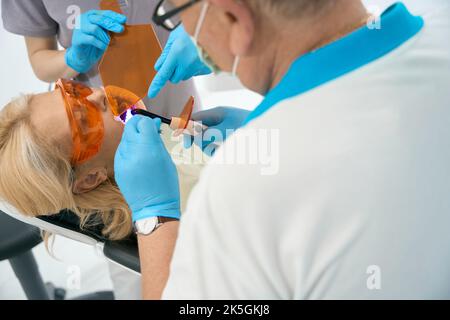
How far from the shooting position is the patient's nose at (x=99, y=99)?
4.31ft

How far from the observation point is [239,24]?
24.1 inches

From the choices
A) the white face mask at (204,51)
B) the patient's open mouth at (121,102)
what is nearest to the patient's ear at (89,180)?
the patient's open mouth at (121,102)

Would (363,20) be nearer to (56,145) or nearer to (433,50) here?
(433,50)

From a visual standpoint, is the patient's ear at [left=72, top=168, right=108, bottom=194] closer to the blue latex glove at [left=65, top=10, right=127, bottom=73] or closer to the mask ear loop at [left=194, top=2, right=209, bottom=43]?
the blue latex glove at [left=65, top=10, right=127, bottom=73]

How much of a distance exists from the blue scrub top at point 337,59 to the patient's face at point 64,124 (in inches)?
31.4

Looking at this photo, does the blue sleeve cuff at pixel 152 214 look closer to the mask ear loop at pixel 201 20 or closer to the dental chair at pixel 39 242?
the dental chair at pixel 39 242

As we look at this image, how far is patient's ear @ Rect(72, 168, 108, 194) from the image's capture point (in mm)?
1330

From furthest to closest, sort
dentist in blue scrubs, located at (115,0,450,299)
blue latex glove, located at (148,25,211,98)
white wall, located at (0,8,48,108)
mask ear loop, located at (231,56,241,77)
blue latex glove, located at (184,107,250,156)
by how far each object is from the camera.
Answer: white wall, located at (0,8,48,108) → blue latex glove, located at (184,107,250,156) → blue latex glove, located at (148,25,211,98) → mask ear loop, located at (231,56,241,77) → dentist in blue scrubs, located at (115,0,450,299)

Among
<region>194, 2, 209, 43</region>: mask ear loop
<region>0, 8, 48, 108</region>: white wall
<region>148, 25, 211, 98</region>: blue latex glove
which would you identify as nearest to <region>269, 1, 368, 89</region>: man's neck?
<region>194, 2, 209, 43</region>: mask ear loop
